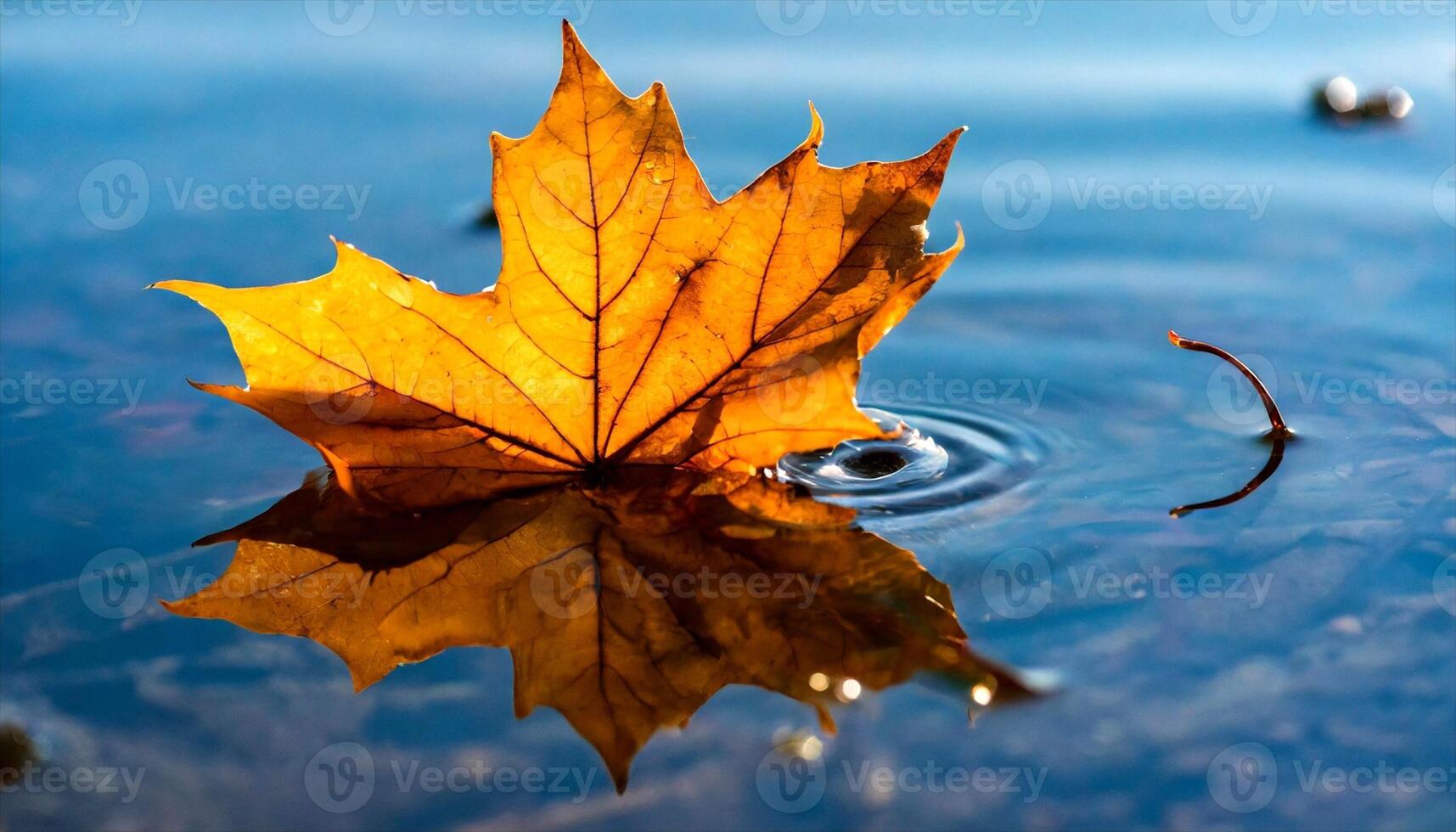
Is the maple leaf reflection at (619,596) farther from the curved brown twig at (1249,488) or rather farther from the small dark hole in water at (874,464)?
the curved brown twig at (1249,488)

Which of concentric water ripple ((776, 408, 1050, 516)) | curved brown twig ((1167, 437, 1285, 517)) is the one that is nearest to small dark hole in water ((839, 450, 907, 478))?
concentric water ripple ((776, 408, 1050, 516))

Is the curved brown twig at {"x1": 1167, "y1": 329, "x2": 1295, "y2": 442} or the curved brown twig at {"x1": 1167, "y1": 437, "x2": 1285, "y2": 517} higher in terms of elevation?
the curved brown twig at {"x1": 1167, "y1": 329, "x2": 1295, "y2": 442}

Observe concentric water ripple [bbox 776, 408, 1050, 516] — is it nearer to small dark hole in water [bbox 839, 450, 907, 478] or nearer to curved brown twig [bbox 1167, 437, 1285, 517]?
small dark hole in water [bbox 839, 450, 907, 478]

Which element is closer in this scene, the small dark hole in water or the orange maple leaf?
the orange maple leaf

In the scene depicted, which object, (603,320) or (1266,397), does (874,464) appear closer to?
(603,320)

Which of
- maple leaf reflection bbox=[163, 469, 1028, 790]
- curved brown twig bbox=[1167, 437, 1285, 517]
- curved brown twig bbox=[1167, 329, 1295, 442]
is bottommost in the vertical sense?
maple leaf reflection bbox=[163, 469, 1028, 790]

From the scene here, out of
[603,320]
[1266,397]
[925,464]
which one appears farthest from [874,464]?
[1266,397]

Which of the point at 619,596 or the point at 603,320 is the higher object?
the point at 603,320

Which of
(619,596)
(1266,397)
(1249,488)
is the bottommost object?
(619,596)
